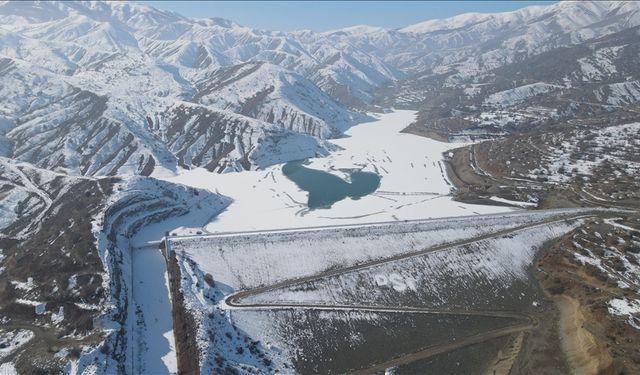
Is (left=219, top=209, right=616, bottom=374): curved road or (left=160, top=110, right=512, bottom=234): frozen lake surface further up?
(left=160, top=110, right=512, bottom=234): frozen lake surface

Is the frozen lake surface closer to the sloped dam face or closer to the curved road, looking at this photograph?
the sloped dam face

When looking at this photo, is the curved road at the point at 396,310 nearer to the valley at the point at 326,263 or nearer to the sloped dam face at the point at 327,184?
the valley at the point at 326,263

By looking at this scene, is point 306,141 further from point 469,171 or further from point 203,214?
point 203,214

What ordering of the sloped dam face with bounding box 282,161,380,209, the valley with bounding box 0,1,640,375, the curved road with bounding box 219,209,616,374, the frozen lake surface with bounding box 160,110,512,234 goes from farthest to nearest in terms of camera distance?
1. the sloped dam face with bounding box 282,161,380,209
2. the frozen lake surface with bounding box 160,110,512,234
3. the curved road with bounding box 219,209,616,374
4. the valley with bounding box 0,1,640,375

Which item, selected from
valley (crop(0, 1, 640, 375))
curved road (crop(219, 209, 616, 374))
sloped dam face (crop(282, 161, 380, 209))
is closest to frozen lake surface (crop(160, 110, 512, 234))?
valley (crop(0, 1, 640, 375))

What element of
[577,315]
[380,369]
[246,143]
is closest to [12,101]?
[246,143]

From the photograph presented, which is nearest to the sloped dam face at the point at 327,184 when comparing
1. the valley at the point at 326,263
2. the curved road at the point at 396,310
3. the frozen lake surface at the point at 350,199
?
the valley at the point at 326,263

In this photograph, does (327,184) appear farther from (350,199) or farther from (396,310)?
(396,310)

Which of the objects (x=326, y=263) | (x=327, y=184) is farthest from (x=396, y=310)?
(x=327, y=184)
